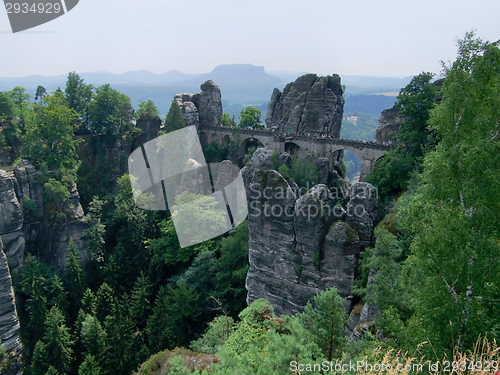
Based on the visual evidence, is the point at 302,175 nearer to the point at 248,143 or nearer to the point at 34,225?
the point at 248,143

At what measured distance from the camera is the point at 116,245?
33.6 meters

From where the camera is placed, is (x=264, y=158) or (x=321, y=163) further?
(x=321, y=163)

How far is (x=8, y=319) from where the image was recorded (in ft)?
83.8

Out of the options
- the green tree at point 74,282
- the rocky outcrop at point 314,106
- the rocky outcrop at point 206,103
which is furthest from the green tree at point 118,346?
the rocky outcrop at point 206,103

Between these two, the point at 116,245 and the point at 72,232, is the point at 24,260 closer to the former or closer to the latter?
the point at 72,232

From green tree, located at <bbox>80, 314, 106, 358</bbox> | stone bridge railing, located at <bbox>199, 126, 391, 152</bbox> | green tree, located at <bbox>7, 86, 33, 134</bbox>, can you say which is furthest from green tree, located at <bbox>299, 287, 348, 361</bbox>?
green tree, located at <bbox>7, 86, 33, 134</bbox>

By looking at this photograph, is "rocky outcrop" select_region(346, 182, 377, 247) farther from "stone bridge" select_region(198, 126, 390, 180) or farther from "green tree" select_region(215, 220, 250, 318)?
"stone bridge" select_region(198, 126, 390, 180)

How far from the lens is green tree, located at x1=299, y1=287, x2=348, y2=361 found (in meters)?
10.9

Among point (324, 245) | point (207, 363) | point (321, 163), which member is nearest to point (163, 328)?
point (207, 363)

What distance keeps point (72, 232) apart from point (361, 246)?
26.4 m

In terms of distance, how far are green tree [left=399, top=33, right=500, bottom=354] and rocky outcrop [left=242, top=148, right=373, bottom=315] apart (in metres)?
8.33

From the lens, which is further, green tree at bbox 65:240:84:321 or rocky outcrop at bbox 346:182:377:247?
green tree at bbox 65:240:84:321

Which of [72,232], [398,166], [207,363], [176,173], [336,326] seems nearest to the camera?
[336,326]

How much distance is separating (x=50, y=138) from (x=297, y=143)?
84.3 feet
